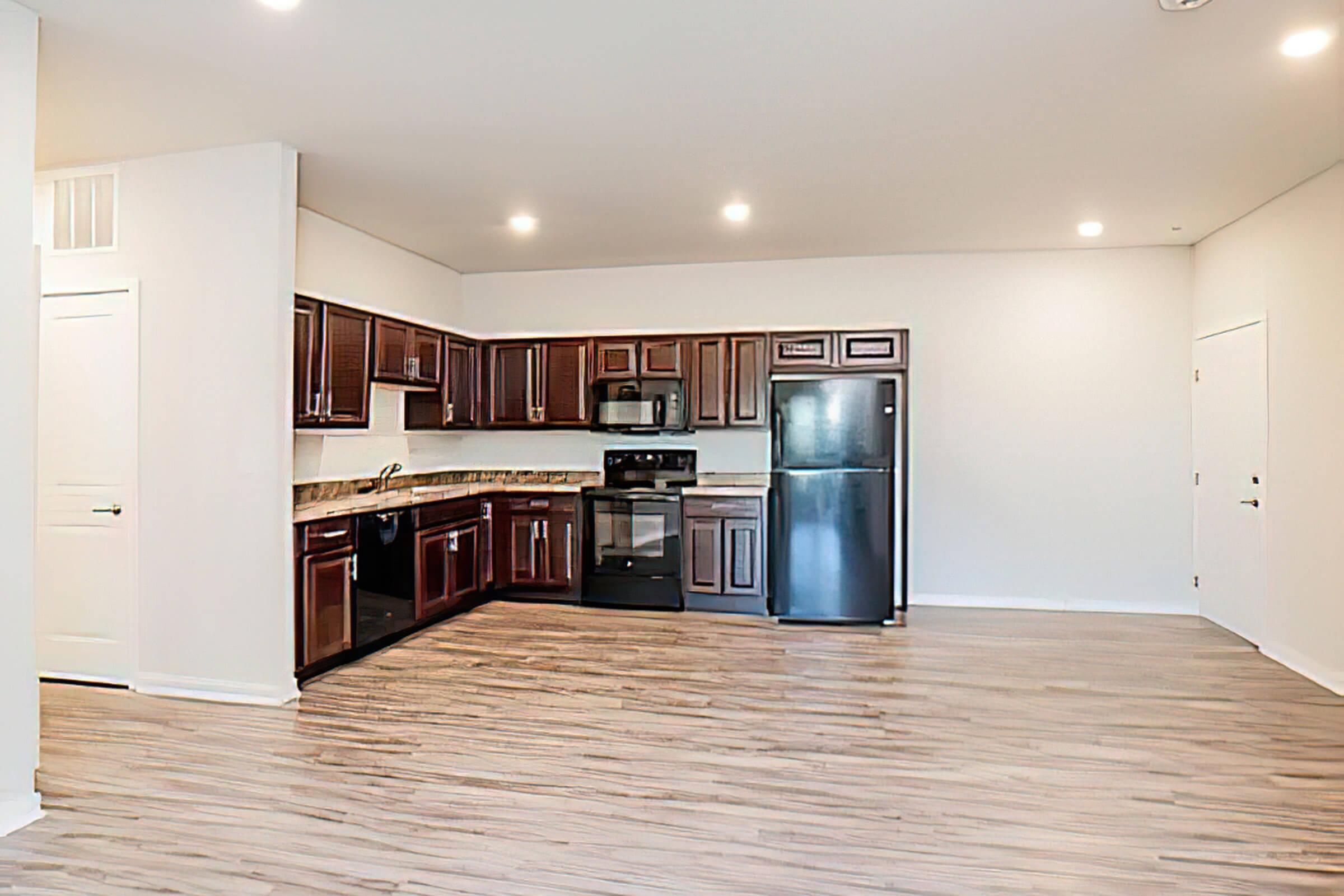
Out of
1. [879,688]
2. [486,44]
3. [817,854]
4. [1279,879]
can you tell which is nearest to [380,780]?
[817,854]

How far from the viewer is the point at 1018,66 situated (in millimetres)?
3076

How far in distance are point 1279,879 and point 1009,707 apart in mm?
1558

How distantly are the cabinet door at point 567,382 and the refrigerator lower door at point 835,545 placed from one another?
66.0 inches

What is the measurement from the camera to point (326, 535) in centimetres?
441

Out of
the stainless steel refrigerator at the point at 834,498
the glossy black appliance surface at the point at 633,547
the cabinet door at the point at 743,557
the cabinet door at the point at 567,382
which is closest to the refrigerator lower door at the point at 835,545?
the stainless steel refrigerator at the point at 834,498

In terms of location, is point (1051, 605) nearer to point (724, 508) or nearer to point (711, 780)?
point (724, 508)

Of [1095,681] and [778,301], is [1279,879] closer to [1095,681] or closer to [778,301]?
[1095,681]

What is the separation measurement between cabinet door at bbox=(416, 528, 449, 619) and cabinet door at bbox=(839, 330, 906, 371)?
3095mm

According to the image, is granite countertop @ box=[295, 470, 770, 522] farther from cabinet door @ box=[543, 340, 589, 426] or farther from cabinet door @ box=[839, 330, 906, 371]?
cabinet door @ box=[839, 330, 906, 371]

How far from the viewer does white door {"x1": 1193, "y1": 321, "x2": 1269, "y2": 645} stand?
5.00 m

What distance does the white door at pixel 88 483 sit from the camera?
165 inches

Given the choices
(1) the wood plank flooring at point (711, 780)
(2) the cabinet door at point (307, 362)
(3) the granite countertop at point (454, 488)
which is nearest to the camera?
(1) the wood plank flooring at point (711, 780)

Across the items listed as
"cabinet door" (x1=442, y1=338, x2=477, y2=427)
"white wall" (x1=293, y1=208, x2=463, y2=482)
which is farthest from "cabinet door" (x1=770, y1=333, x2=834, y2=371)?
"white wall" (x1=293, y1=208, x2=463, y2=482)

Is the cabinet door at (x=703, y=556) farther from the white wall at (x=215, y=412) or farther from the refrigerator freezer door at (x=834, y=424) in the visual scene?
the white wall at (x=215, y=412)
